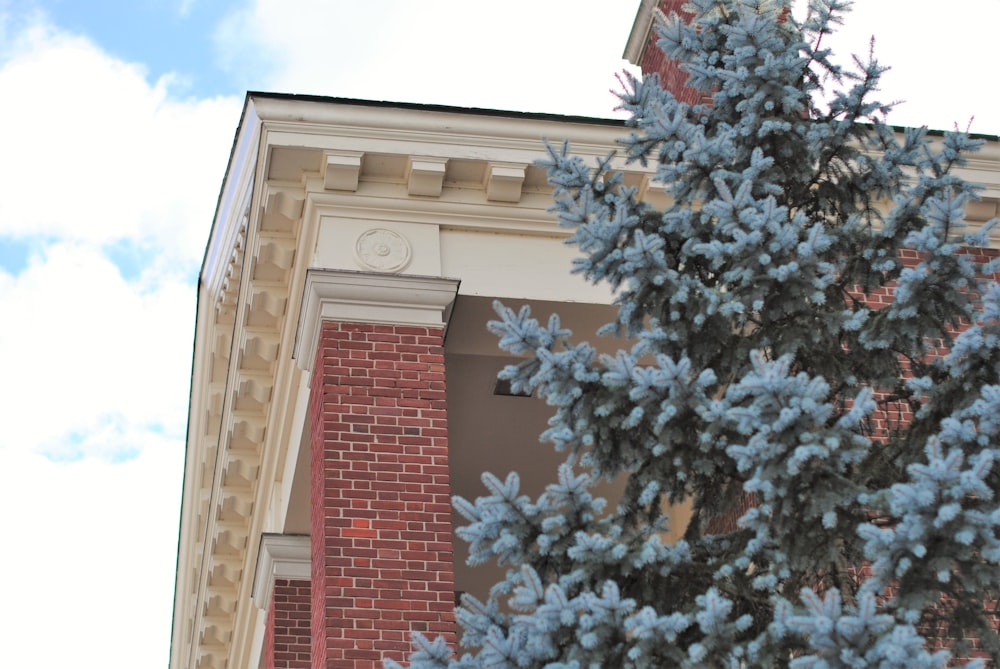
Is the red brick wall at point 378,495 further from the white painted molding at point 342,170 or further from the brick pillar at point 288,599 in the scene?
the brick pillar at point 288,599

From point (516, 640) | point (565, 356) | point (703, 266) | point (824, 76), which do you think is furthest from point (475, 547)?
point (824, 76)

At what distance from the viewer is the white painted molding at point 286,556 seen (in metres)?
14.5

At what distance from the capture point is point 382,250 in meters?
11.9

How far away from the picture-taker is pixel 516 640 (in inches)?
258

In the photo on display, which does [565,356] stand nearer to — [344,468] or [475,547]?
[475,547]

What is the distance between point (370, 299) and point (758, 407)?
5.82 m

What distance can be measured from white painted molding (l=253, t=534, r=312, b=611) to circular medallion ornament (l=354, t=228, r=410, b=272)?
376cm

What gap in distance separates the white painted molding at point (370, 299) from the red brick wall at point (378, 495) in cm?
9

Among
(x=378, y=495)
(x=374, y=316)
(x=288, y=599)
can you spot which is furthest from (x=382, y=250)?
(x=288, y=599)

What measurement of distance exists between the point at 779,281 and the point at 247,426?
8.46m

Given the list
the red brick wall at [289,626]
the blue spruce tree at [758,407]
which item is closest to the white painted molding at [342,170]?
the blue spruce tree at [758,407]

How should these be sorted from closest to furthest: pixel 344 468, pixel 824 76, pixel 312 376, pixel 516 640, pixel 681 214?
pixel 516 640 → pixel 681 214 → pixel 824 76 → pixel 344 468 → pixel 312 376

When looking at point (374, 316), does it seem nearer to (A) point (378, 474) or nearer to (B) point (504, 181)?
(A) point (378, 474)

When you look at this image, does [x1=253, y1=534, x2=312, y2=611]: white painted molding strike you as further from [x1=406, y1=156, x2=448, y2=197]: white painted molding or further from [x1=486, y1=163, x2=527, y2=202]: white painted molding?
[x1=486, y1=163, x2=527, y2=202]: white painted molding
